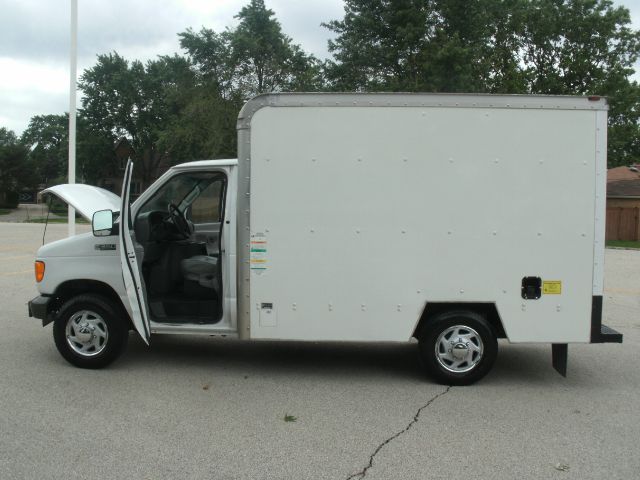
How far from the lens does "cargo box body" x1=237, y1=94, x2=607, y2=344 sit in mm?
5082

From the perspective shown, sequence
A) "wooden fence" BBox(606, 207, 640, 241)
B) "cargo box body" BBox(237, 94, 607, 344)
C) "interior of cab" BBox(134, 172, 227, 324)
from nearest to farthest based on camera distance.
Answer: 1. "cargo box body" BBox(237, 94, 607, 344)
2. "interior of cab" BBox(134, 172, 227, 324)
3. "wooden fence" BBox(606, 207, 640, 241)

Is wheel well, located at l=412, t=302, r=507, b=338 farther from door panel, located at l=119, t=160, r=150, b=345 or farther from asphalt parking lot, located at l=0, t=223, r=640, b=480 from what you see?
door panel, located at l=119, t=160, r=150, b=345

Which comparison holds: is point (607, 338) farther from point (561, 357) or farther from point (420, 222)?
point (420, 222)

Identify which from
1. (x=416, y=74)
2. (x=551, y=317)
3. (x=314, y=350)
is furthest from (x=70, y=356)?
(x=416, y=74)

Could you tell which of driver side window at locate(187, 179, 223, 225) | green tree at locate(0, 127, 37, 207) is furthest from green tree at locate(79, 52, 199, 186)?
driver side window at locate(187, 179, 223, 225)

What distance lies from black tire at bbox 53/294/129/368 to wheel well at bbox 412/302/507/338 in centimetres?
285

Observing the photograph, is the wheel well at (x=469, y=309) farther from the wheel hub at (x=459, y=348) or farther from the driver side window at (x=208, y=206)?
the driver side window at (x=208, y=206)

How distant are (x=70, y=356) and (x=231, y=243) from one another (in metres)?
1.96

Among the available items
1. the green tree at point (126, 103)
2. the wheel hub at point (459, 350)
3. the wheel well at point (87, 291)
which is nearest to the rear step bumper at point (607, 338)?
the wheel hub at point (459, 350)

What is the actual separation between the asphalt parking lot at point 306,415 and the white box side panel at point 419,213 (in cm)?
64

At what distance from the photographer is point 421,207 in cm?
512

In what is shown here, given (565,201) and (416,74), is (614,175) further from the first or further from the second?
(565,201)

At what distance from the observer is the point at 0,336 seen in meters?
6.95

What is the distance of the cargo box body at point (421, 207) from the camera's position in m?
5.08
